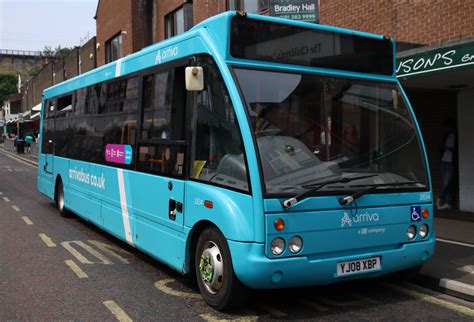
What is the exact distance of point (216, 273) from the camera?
4328 mm

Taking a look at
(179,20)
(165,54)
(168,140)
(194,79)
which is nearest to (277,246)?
(194,79)

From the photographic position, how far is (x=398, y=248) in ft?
14.9

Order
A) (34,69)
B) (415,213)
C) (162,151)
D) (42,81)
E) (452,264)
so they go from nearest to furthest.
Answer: (415,213) → (162,151) → (452,264) → (42,81) → (34,69)

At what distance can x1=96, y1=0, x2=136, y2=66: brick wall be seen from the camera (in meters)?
22.3

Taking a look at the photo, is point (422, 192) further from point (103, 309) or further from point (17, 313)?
point (17, 313)

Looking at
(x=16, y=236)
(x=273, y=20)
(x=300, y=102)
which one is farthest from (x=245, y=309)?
(x=16, y=236)

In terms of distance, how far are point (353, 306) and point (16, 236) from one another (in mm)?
5695

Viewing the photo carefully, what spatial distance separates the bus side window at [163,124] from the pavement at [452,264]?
298cm

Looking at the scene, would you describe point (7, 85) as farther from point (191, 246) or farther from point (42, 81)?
point (191, 246)

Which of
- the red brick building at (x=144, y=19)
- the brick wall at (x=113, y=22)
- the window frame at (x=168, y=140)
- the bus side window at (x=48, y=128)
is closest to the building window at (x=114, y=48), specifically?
the red brick building at (x=144, y=19)

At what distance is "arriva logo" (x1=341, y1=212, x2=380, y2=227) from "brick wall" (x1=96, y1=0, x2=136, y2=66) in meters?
19.4

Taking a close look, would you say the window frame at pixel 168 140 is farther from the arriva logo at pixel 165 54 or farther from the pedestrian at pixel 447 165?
the pedestrian at pixel 447 165

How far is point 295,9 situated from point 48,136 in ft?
20.1

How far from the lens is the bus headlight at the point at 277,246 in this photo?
3.91 meters
